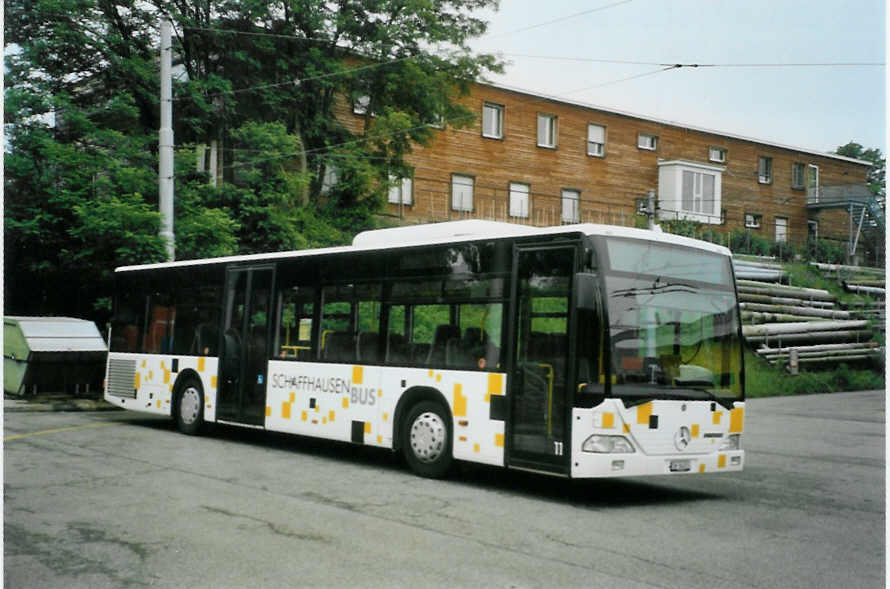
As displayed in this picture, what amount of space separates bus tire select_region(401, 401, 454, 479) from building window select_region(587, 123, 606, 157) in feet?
100

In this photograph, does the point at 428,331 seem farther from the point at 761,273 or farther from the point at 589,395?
the point at 761,273

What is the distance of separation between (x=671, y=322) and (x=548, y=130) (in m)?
30.3

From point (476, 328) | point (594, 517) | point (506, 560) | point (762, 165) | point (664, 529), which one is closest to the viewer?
point (506, 560)

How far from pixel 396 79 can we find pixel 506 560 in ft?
76.0

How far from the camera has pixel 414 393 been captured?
38.0 feet

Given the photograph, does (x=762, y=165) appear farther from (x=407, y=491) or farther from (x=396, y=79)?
(x=407, y=491)

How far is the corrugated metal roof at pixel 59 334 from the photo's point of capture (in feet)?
66.1

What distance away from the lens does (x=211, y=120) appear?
26.5 metres

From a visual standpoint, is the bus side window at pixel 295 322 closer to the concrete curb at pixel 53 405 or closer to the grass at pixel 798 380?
the concrete curb at pixel 53 405

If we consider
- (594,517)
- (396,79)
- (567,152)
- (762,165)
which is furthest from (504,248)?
(762,165)

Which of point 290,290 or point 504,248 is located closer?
point 504,248

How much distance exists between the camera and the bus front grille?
55.8 ft

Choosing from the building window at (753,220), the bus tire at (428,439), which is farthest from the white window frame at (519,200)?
the bus tire at (428,439)

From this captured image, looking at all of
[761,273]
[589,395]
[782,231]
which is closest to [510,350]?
[589,395]
